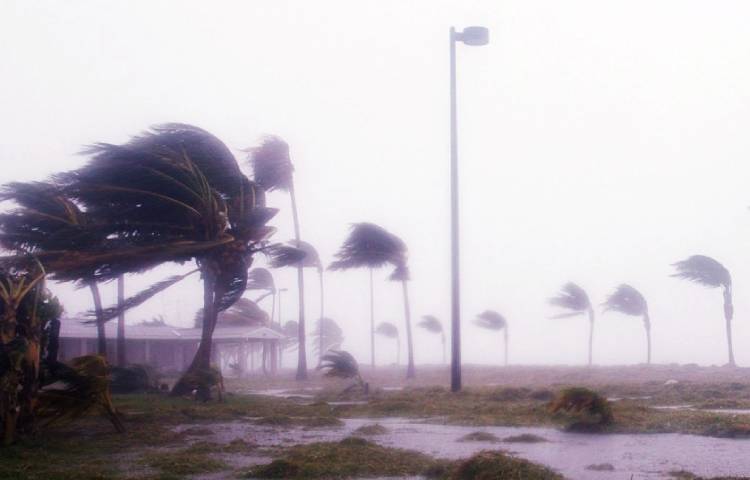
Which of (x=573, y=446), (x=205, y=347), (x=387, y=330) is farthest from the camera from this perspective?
(x=387, y=330)

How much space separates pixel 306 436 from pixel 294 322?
284 ft

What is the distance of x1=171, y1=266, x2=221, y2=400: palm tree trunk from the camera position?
765 inches

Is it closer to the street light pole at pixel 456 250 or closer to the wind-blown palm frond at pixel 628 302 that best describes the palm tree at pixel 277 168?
the street light pole at pixel 456 250

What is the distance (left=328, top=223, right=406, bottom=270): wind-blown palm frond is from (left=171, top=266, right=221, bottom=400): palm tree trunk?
63.2ft

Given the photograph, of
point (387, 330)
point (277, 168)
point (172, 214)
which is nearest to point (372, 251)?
point (277, 168)

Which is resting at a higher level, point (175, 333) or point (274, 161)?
point (274, 161)

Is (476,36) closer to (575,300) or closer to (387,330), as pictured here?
(575,300)

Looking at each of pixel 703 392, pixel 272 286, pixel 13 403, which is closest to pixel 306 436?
pixel 13 403

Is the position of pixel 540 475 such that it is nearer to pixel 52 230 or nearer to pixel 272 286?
pixel 52 230

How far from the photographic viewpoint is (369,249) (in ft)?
132

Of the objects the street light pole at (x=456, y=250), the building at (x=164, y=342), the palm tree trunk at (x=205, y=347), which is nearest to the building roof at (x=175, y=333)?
the building at (x=164, y=342)

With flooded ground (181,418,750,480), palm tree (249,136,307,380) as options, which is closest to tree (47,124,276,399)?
flooded ground (181,418,750,480)

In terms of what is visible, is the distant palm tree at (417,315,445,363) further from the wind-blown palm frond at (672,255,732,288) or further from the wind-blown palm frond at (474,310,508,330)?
the wind-blown palm frond at (672,255,732,288)

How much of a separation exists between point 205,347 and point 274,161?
17716 millimetres
